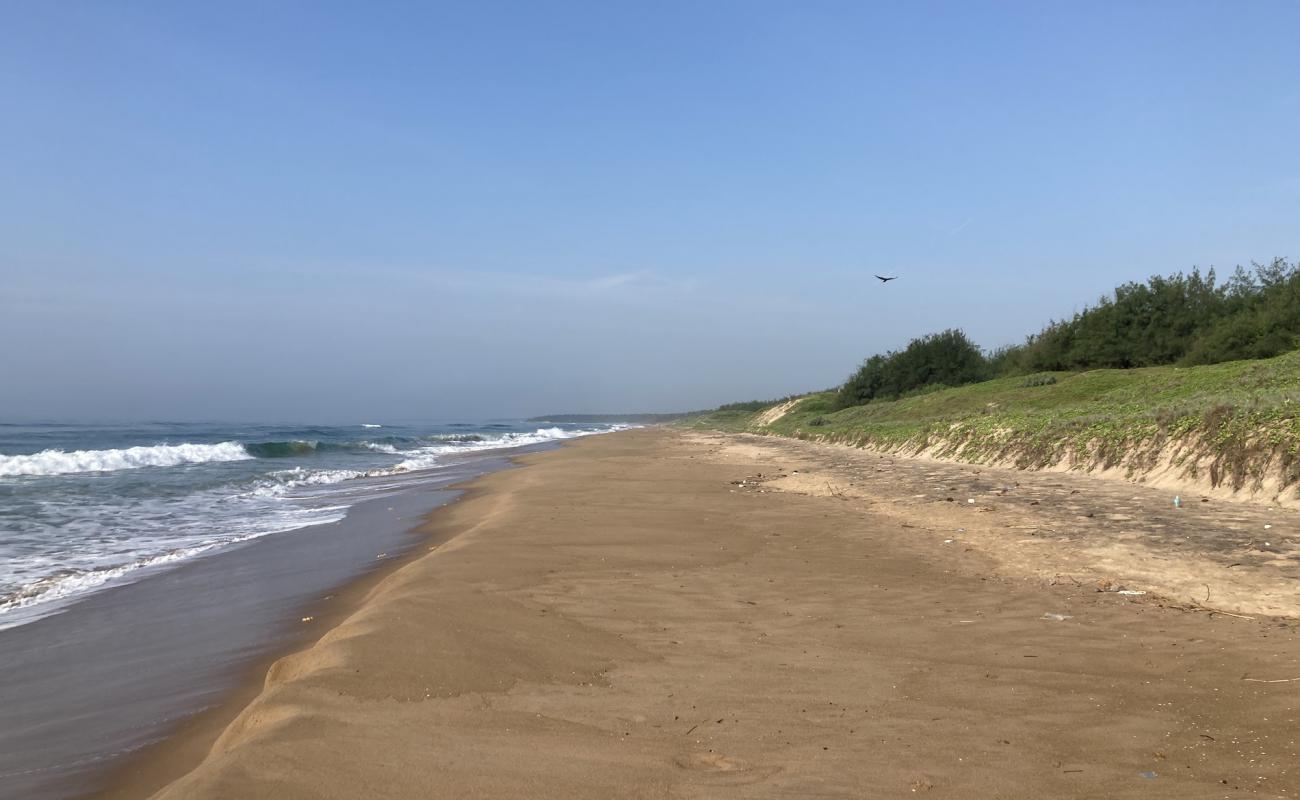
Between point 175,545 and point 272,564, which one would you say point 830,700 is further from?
point 175,545

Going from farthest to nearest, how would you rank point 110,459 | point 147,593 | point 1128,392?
point 110,459 < point 1128,392 < point 147,593

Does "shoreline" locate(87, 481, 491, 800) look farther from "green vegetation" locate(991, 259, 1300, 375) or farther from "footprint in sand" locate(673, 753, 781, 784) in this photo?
"green vegetation" locate(991, 259, 1300, 375)

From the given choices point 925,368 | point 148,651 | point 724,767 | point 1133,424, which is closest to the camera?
point 724,767

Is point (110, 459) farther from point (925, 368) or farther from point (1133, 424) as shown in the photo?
point (925, 368)

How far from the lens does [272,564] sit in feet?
33.2

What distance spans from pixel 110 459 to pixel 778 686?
39442 mm

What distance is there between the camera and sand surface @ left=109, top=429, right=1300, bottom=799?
339cm

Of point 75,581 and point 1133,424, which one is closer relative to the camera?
point 75,581

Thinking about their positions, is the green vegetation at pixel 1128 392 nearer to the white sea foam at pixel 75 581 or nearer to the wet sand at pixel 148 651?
the wet sand at pixel 148 651

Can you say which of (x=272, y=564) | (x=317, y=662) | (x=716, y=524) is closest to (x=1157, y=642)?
(x=317, y=662)

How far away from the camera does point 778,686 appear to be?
4.66m

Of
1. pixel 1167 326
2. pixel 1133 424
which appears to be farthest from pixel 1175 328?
pixel 1133 424

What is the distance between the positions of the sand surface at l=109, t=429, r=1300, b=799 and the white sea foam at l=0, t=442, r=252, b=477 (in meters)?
31.0

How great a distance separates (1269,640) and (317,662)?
20.8 ft
